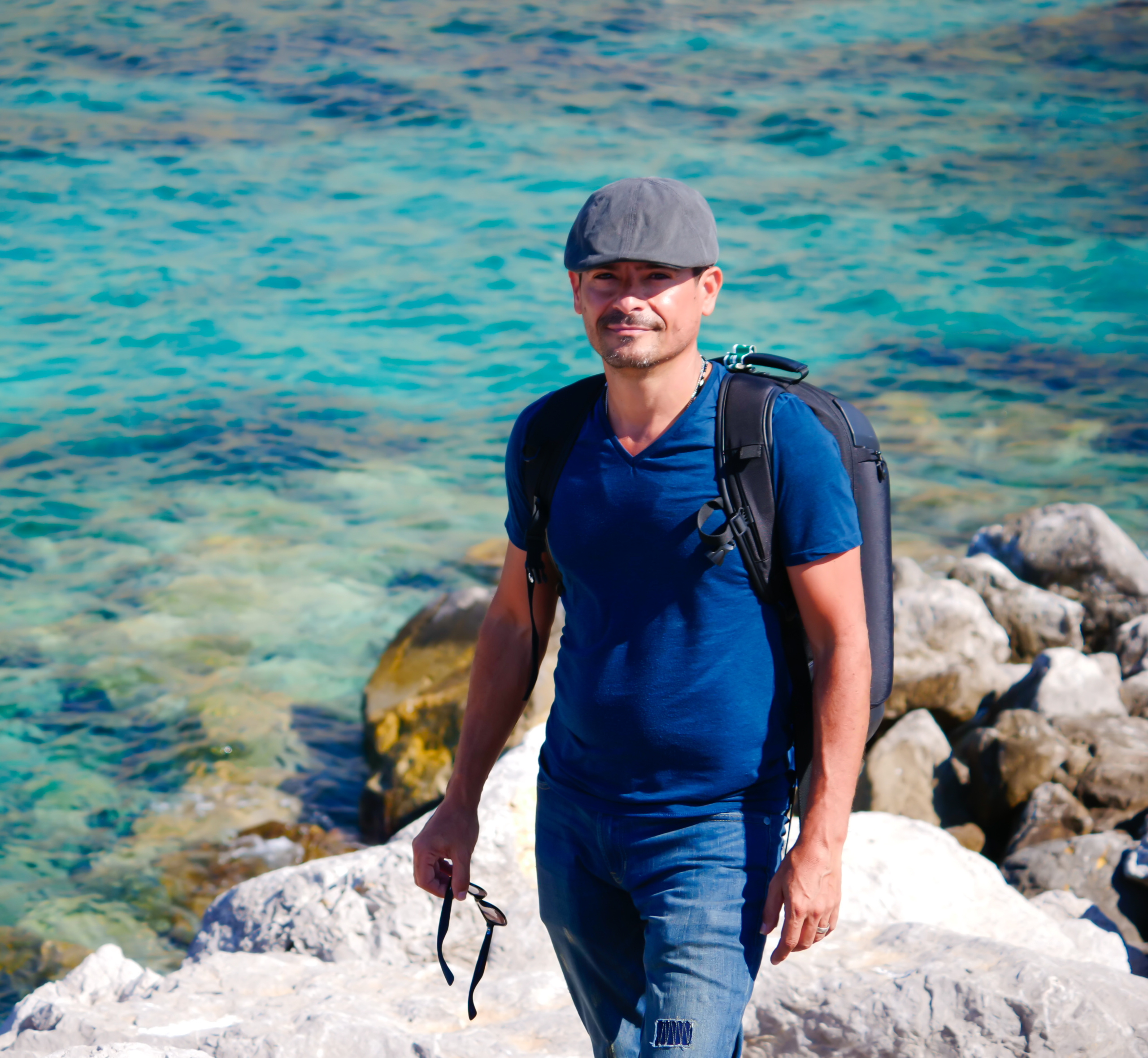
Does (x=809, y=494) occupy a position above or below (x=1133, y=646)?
above

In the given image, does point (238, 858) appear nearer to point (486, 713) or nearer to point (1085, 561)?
point (486, 713)

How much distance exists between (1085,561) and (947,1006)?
15.4ft

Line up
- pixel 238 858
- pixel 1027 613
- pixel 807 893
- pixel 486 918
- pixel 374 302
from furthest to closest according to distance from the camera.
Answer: pixel 374 302
pixel 1027 613
pixel 238 858
pixel 486 918
pixel 807 893

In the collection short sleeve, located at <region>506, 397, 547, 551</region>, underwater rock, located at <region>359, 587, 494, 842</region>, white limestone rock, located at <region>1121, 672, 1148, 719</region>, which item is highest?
short sleeve, located at <region>506, 397, 547, 551</region>

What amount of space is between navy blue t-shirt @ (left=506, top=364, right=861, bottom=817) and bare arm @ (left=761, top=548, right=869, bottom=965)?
0.25 feet

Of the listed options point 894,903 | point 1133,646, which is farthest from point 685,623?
point 1133,646

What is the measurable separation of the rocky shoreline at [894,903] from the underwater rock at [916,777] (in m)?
0.01

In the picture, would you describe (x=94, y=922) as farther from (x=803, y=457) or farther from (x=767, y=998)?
(x=803, y=457)

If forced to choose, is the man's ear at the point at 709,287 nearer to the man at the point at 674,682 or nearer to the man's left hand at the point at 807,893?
the man at the point at 674,682

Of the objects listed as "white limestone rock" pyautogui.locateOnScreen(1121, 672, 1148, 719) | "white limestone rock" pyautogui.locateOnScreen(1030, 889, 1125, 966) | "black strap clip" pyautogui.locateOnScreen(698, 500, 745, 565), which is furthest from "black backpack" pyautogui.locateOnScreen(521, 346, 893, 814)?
"white limestone rock" pyautogui.locateOnScreen(1121, 672, 1148, 719)

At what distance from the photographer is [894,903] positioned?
12.9 feet

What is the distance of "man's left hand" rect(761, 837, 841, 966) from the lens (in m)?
2.20

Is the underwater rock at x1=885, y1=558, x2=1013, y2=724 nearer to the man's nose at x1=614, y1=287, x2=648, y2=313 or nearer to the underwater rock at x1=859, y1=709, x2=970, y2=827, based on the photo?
the underwater rock at x1=859, y1=709, x2=970, y2=827

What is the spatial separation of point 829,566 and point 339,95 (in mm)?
19304
